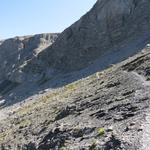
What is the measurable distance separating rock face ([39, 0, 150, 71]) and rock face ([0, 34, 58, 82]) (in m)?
27.4

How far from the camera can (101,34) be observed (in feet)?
391

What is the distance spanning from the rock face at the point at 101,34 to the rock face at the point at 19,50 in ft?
90.0

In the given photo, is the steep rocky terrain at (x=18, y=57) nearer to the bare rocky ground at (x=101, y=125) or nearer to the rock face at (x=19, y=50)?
the rock face at (x=19, y=50)

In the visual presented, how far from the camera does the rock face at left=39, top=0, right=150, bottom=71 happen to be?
4208 inches

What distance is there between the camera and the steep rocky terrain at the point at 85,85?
30.1 metres

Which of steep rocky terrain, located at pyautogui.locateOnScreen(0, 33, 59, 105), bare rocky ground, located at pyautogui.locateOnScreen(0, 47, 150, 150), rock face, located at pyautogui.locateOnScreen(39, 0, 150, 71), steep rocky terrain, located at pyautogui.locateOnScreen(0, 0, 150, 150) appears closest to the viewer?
bare rocky ground, located at pyautogui.locateOnScreen(0, 47, 150, 150)

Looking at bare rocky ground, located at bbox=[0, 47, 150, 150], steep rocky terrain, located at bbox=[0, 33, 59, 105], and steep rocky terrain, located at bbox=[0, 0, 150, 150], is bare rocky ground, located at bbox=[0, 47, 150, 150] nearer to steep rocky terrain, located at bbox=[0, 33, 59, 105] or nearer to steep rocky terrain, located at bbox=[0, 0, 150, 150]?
steep rocky terrain, located at bbox=[0, 0, 150, 150]

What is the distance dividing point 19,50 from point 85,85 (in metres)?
116

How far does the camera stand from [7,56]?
183 meters

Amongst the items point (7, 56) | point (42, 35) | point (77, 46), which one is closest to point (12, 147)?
point (77, 46)

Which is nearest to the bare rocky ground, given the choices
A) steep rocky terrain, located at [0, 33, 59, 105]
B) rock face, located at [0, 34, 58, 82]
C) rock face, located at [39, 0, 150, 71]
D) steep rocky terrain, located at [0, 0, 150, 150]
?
steep rocky terrain, located at [0, 0, 150, 150]

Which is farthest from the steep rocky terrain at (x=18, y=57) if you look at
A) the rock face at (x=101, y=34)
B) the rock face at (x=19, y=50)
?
the rock face at (x=101, y=34)

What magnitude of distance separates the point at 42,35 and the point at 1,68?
21.5 metres

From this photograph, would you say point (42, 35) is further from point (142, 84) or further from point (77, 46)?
point (142, 84)
